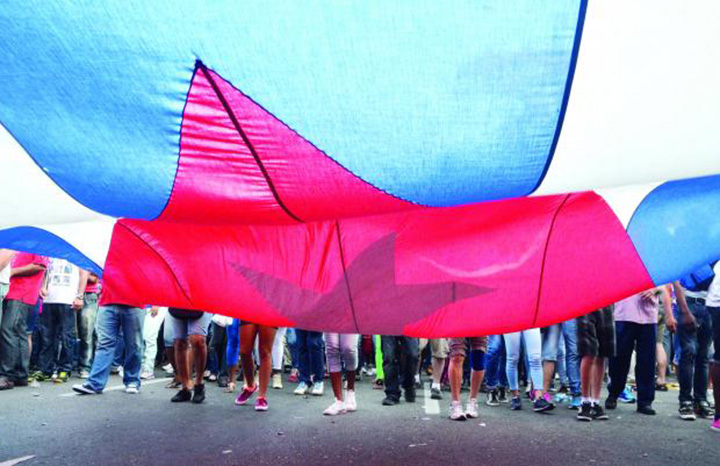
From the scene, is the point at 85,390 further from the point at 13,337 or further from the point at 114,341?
the point at 13,337

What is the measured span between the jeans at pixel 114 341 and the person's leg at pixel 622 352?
562cm

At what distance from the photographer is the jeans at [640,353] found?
6523 millimetres

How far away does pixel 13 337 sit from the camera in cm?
730

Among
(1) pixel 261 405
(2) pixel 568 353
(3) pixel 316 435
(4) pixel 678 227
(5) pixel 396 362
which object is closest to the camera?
(4) pixel 678 227

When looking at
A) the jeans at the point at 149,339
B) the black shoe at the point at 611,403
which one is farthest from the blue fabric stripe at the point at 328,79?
the jeans at the point at 149,339

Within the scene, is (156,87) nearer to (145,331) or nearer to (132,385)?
(132,385)

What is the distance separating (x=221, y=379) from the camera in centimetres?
909

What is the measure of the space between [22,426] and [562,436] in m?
4.50

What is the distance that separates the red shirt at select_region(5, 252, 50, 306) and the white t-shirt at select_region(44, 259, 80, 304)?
0.81 metres

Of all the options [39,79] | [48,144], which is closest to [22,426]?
[48,144]

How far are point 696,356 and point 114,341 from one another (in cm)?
656

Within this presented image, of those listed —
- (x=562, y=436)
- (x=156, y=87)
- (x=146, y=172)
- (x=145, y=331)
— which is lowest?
(x=562, y=436)

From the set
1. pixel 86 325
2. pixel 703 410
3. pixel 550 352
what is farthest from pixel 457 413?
pixel 86 325

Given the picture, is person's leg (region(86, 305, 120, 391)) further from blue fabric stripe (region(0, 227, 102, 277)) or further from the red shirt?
blue fabric stripe (region(0, 227, 102, 277))
